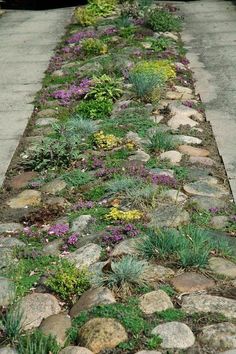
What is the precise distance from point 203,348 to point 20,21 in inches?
502

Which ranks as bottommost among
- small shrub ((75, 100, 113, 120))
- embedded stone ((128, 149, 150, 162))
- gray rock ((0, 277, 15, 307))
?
small shrub ((75, 100, 113, 120))

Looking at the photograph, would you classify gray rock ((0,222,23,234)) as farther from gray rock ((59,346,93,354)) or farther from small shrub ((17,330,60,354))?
gray rock ((59,346,93,354))

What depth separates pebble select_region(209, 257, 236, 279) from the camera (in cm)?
494

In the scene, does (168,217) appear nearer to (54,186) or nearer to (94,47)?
(54,186)

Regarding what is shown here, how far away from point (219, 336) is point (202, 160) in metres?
3.19

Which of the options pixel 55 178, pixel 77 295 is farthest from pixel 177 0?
pixel 77 295

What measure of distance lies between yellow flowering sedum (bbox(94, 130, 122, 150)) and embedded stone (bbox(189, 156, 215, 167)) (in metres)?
0.96

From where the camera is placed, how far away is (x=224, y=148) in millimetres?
7457

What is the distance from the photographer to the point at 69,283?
15.6ft

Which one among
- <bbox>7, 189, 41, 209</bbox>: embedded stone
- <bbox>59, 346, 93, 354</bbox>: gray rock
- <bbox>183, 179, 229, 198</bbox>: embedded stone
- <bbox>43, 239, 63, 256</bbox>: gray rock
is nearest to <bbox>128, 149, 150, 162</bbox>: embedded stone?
<bbox>183, 179, 229, 198</bbox>: embedded stone

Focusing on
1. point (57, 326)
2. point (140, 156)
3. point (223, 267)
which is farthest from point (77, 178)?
point (57, 326)

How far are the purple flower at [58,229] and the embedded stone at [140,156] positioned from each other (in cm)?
157

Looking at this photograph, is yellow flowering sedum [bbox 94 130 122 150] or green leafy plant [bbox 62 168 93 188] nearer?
green leafy plant [bbox 62 168 93 188]

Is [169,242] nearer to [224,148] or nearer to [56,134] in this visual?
[224,148]
